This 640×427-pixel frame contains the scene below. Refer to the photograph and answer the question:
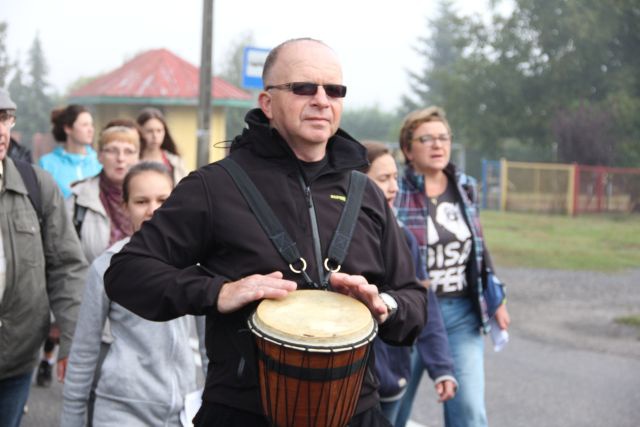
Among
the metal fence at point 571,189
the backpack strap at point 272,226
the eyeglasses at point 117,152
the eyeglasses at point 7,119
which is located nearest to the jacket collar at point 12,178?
the eyeglasses at point 7,119

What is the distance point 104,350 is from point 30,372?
0.43 metres

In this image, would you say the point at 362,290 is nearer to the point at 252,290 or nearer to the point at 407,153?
the point at 252,290

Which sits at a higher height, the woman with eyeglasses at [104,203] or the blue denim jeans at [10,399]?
the woman with eyeglasses at [104,203]

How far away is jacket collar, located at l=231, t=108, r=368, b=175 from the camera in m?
2.45

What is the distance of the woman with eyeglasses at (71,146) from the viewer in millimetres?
6938

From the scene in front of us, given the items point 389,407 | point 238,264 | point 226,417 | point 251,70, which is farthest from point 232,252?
point 251,70

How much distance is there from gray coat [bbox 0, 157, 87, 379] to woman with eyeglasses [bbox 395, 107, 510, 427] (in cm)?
183

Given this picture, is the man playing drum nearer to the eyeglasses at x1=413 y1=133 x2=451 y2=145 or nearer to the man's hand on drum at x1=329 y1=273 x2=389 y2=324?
the man's hand on drum at x1=329 y1=273 x2=389 y2=324

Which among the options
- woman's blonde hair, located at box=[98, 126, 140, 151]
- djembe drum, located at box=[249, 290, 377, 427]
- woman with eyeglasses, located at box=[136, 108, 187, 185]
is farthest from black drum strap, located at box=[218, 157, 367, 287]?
woman with eyeglasses, located at box=[136, 108, 187, 185]

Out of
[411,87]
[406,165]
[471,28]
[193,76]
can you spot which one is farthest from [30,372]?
[411,87]

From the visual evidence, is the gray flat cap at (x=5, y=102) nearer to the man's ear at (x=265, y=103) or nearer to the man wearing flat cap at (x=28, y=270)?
the man wearing flat cap at (x=28, y=270)

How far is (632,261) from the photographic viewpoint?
49.3 feet

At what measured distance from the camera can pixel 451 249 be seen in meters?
4.51

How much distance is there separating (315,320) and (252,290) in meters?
0.19
